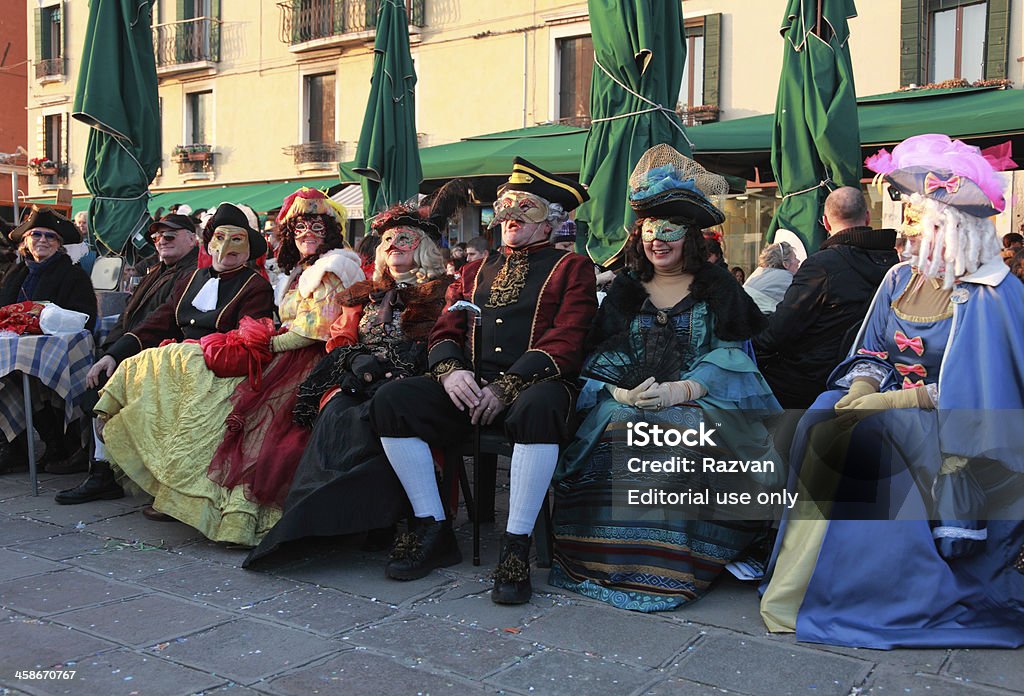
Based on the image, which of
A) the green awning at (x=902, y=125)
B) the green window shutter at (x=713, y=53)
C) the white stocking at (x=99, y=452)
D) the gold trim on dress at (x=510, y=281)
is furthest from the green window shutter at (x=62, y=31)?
the gold trim on dress at (x=510, y=281)

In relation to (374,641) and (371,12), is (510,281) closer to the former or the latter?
(374,641)

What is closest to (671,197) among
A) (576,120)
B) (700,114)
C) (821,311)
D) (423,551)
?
(821,311)

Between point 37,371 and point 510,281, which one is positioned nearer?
point 510,281

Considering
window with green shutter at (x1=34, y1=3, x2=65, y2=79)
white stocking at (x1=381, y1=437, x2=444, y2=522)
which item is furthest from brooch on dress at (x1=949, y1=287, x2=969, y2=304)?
window with green shutter at (x1=34, y1=3, x2=65, y2=79)

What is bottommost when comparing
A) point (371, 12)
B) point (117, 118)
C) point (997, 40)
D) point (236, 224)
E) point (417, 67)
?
point (236, 224)

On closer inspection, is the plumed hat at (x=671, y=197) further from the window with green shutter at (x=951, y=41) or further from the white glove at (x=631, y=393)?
the window with green shutter at (x=951, y=41)

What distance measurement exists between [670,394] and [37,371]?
3.72 metres

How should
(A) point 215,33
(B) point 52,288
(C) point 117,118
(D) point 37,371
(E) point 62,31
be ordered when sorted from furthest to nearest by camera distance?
(E) point 62,31
(A) point 215,33
(C) point 117,118
(B) point 52,288
(D) point 37,371

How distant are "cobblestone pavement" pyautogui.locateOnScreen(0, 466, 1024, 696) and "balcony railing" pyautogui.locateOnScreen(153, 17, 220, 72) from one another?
19439mm

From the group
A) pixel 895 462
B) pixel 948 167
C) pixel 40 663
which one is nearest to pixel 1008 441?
pixel 895 462

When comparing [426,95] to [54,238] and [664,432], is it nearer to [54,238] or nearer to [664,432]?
[54,238]

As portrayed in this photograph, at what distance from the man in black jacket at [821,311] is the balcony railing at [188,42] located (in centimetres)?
1975

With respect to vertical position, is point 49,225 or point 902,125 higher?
point 902,125

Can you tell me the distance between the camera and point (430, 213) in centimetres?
495
